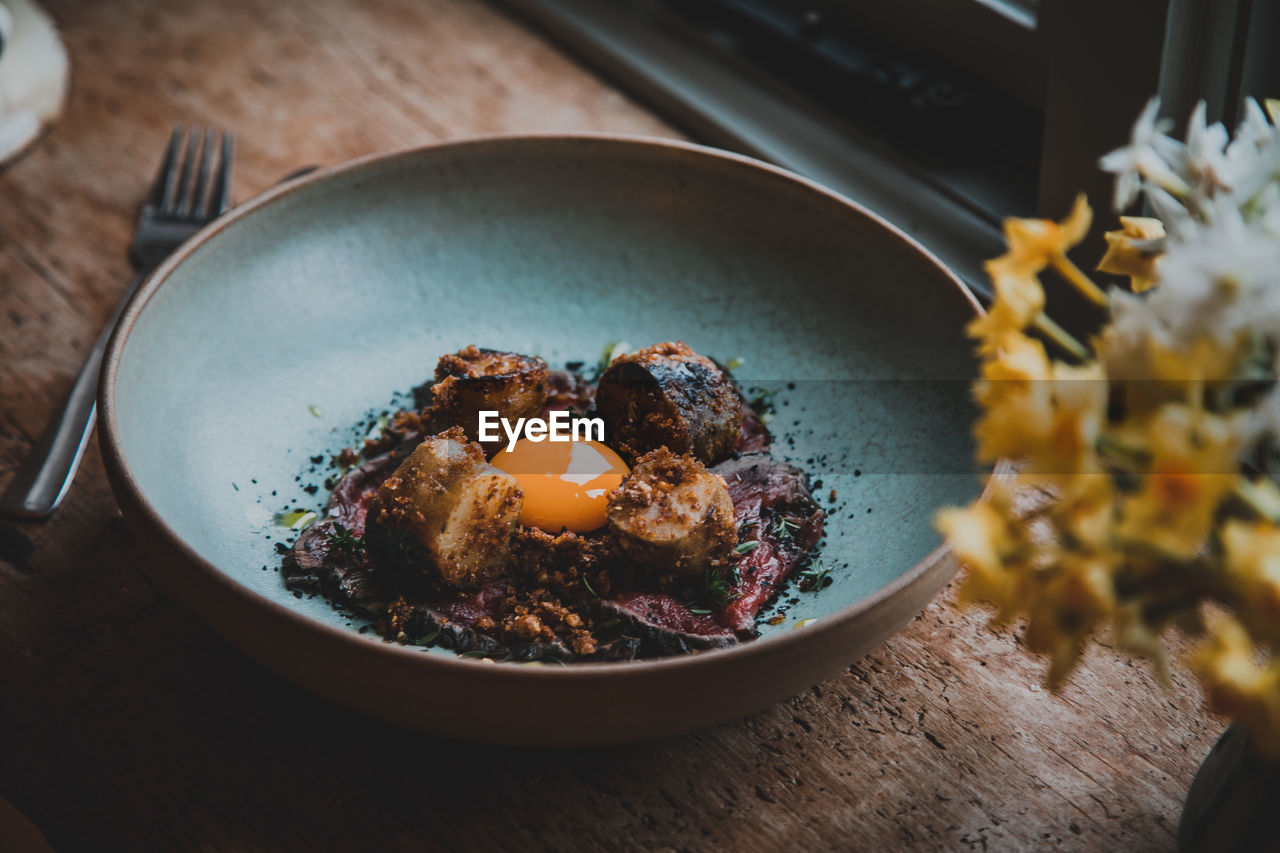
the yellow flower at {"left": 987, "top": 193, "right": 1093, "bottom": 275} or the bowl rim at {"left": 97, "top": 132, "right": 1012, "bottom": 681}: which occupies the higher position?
the yellow flower at {"left": 987, "top": 193, "right": 1093, "bottom": 275}

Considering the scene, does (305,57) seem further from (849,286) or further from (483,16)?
→ (849,286)

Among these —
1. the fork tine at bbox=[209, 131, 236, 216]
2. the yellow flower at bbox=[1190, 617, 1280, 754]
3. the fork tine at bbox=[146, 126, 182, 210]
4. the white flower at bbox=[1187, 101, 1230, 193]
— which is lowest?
the fork tine at bbox=[146, 126, 182, 210]

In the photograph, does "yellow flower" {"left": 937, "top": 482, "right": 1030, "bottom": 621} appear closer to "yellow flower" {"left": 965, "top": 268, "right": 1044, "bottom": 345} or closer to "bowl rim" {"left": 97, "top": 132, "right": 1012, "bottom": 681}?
"yellow flower" {"left": 965, "top": 268, "right": 1044, "bottom": 345}

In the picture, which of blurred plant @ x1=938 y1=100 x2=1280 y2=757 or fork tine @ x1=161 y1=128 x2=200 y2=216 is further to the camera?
fork tine @ x1=161 y1=128 x2=200 y2=216

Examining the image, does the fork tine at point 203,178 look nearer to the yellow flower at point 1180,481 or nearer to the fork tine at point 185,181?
the fork tine at point 185,181

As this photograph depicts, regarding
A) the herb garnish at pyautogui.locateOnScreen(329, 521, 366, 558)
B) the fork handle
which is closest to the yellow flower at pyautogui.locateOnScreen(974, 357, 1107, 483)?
the herb garnish at pyautogui.locateOnScreen(329, 521, 366, 558)

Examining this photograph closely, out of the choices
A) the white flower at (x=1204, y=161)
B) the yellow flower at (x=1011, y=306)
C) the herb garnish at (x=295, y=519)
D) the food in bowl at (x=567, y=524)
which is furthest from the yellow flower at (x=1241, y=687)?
the herb garnish at (x=295, y=519)

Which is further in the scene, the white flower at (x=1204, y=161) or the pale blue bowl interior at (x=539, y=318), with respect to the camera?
the pale blue bowl interior at (x=539, y=318)
